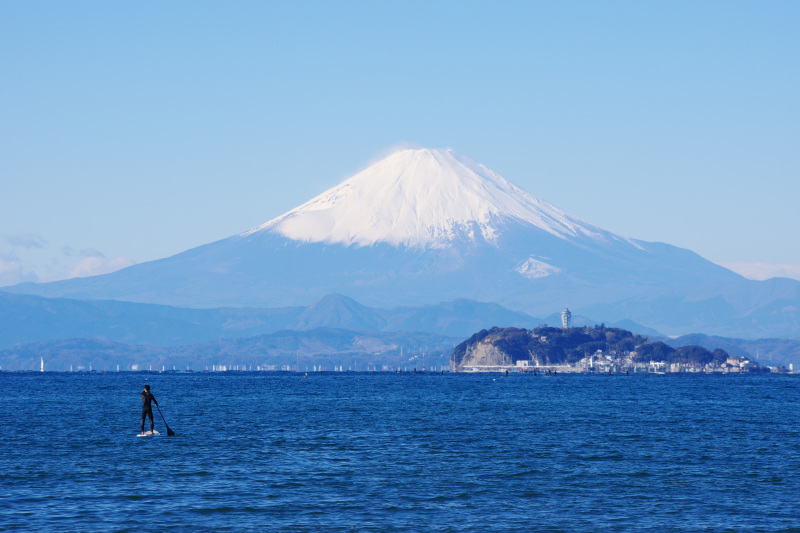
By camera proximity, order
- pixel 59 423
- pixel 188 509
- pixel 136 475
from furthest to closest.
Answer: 1. pixel 59 423
2. pixel 136 475
3. pixel 188 509

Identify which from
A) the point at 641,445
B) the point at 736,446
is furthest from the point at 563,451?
the point at 736,446

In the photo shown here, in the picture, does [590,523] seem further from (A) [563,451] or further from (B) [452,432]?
(B) [452,432]

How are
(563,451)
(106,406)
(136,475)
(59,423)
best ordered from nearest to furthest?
(136,475) → (563,451) → (59,423) → (106,406)

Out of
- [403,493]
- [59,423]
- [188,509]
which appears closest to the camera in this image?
[188,509]

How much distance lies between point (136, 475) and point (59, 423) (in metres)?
39.7

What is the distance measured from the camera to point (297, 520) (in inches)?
1571

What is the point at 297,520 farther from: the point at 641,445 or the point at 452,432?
the point at 452,432

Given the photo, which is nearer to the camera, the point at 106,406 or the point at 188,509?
the point at 188,509

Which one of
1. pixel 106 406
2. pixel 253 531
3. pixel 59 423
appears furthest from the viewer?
pixel 106 406

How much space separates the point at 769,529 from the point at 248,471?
80.8 feet

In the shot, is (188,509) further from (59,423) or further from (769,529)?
(59,423)

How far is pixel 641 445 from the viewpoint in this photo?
66688 millimetres

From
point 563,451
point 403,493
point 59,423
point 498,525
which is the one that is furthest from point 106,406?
point 498,525

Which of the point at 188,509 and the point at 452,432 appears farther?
the point at 452,432
